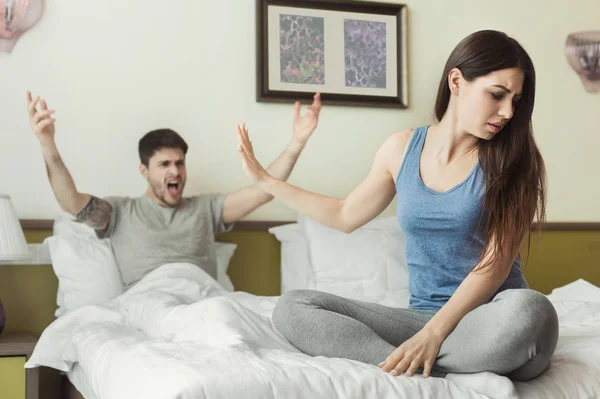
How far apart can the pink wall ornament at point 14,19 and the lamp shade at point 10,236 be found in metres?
0.66

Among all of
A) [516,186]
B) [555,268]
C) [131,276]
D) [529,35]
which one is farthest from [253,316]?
[529,35]

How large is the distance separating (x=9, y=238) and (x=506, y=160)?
5.33 ft

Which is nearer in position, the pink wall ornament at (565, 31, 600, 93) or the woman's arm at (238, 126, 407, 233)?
the woman's arm at (238, 126, 407, 233)

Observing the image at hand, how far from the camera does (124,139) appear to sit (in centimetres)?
290

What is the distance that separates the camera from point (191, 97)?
3.00 metres

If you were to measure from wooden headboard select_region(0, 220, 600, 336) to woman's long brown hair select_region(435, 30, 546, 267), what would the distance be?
1.31 m

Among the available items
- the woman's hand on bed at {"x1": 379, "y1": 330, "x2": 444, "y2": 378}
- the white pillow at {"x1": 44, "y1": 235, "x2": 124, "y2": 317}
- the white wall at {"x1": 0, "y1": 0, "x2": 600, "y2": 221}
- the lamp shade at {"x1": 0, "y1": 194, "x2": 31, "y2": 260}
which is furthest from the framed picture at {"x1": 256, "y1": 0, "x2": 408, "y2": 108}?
the woman's hand on bed at {"x1": 379, "y1": 330, "x2": 444, "y2": 378}

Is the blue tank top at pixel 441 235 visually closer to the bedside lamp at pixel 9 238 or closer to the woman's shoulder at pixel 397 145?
the woman's shoulder at pixel 397 145

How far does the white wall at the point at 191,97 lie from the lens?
9.22 feet

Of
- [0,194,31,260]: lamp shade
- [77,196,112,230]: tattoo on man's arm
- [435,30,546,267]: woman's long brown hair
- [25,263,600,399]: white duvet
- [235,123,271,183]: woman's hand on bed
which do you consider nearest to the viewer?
[25,263,600,399]: white duvet

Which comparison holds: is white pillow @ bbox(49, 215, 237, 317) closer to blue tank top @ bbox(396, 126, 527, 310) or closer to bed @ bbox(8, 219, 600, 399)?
bed @ bbox(8, 219, 600, 399)

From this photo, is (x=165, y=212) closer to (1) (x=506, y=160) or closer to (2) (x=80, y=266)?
(2) (x=80, y=266)

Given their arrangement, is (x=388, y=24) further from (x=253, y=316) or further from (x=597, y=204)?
(x=253, y=316)

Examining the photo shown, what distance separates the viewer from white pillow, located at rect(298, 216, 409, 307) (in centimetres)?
274
